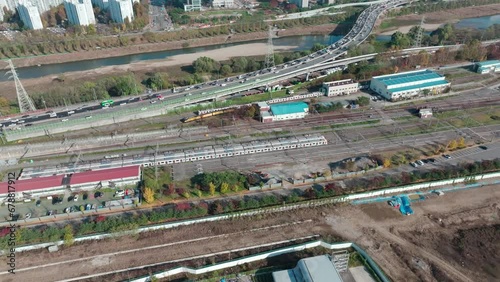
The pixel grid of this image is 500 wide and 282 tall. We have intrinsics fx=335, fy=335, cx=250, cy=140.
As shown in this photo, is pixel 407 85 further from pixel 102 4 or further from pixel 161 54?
pixel 102 4

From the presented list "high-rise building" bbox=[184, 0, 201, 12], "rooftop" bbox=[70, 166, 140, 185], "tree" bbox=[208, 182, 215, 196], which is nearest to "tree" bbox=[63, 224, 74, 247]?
"rooftop" bbox=[70, 166, 140, 185]

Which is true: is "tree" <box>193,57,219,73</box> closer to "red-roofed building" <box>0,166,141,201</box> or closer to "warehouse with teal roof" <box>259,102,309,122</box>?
"warehouse with teal roof" <box>259,102,309,122</box>

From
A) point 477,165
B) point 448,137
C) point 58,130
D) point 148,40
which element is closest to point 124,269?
point 58,130

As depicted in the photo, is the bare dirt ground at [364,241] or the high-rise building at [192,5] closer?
the bare dirt ground at [364,241]

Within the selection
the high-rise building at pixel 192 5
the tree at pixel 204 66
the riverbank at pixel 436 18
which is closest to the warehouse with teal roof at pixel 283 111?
the tree at pixel 204 66

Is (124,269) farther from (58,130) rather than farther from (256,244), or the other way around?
(58,130)

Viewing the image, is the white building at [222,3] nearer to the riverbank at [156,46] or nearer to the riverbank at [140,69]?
the riverbank at [156,46]
